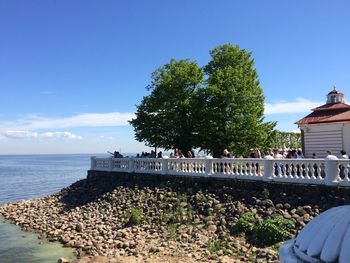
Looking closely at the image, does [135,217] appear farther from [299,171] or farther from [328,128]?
[328,128]

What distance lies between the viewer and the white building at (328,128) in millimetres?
22984

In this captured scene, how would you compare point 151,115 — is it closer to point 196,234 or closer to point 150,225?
point 150,225

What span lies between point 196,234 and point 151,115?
1462 cm

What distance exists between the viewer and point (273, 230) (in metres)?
14.7

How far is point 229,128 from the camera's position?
2705cm

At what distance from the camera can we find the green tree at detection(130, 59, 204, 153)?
28938 millimetres

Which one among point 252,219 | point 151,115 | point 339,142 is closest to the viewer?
point 252,219

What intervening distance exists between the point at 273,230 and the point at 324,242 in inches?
418

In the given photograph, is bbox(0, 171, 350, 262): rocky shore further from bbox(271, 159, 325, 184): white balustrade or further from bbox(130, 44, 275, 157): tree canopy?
bbox(130, 44, 275, 157): tree canopy

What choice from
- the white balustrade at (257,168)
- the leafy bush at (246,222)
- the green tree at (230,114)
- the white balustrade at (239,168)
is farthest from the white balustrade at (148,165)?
the leafy bush at (246,222)

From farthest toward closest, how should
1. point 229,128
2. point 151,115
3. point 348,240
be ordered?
point 151,115, point 229,128, point 348,240

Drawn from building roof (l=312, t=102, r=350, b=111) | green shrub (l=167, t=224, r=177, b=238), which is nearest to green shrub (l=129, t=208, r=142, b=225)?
green shrub (l=167, t=224, r=177, b=238)

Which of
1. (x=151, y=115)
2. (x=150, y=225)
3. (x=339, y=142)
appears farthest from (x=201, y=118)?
(x=150, y=225)

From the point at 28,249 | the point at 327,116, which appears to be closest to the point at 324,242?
the point at 28,249
